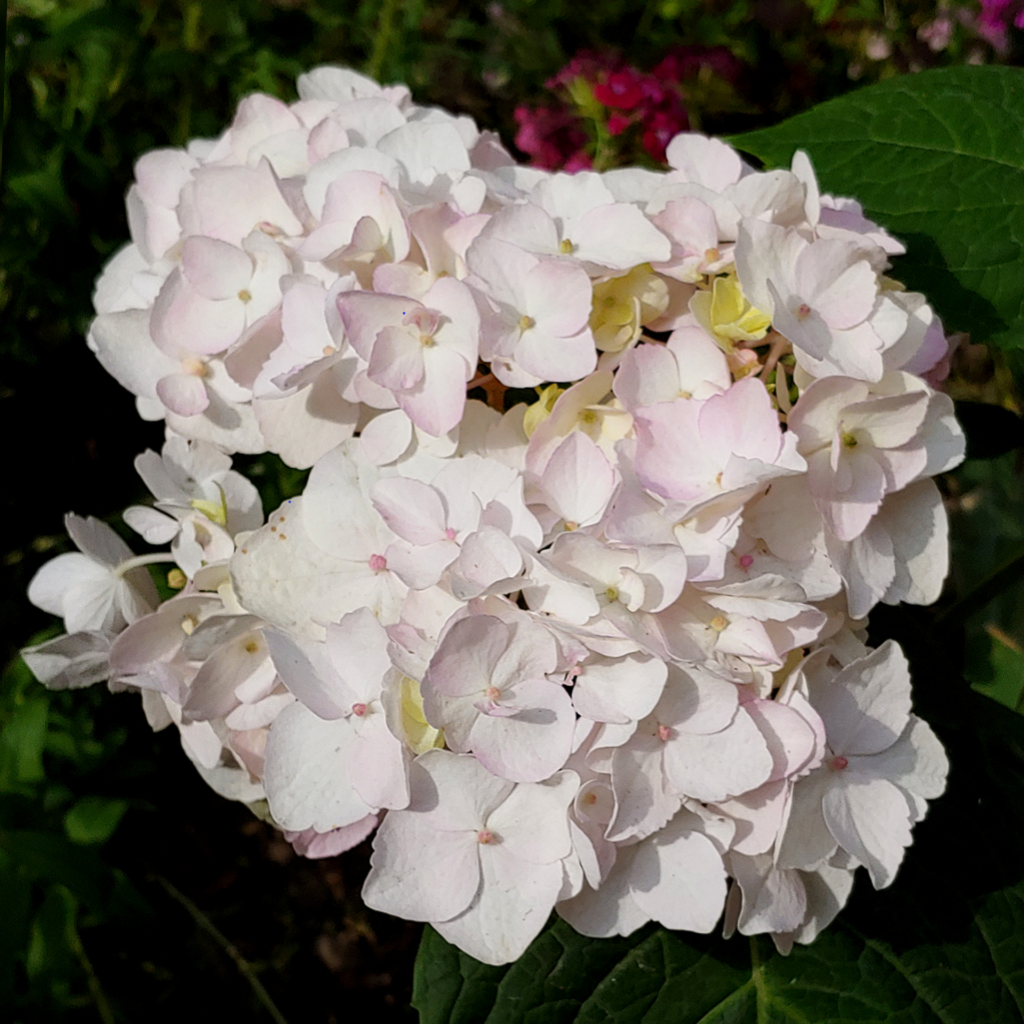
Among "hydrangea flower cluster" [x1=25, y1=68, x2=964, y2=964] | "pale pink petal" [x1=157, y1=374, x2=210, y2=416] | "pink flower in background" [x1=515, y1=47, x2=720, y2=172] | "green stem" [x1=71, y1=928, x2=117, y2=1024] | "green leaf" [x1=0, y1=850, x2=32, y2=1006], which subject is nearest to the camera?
"hydrangea flower cluster" [x1=25, y1=68, x2=964, y2=964]

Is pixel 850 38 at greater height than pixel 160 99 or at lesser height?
lesser

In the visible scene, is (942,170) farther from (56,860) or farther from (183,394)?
(56,860)

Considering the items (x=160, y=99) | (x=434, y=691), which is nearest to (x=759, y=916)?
(x=434, y=691)

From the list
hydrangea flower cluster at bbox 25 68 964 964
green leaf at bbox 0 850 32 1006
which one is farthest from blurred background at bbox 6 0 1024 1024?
hydrangea flower cluster at bbox 25 68 964 964

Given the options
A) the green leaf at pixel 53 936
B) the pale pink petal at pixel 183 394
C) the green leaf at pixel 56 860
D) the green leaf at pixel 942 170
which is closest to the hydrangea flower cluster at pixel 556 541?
the pale pink petal at pixel 183 394

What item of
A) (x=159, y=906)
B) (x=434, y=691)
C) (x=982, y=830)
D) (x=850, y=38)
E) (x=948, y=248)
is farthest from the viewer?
(x=850, y=38)

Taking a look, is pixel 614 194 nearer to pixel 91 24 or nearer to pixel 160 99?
pixel 91 24

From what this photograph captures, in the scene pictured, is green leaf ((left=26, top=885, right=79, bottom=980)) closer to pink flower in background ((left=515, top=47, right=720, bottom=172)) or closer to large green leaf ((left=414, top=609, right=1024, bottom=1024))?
large green leaf ((left=414, top=609, right=1024, bottom=1024))
